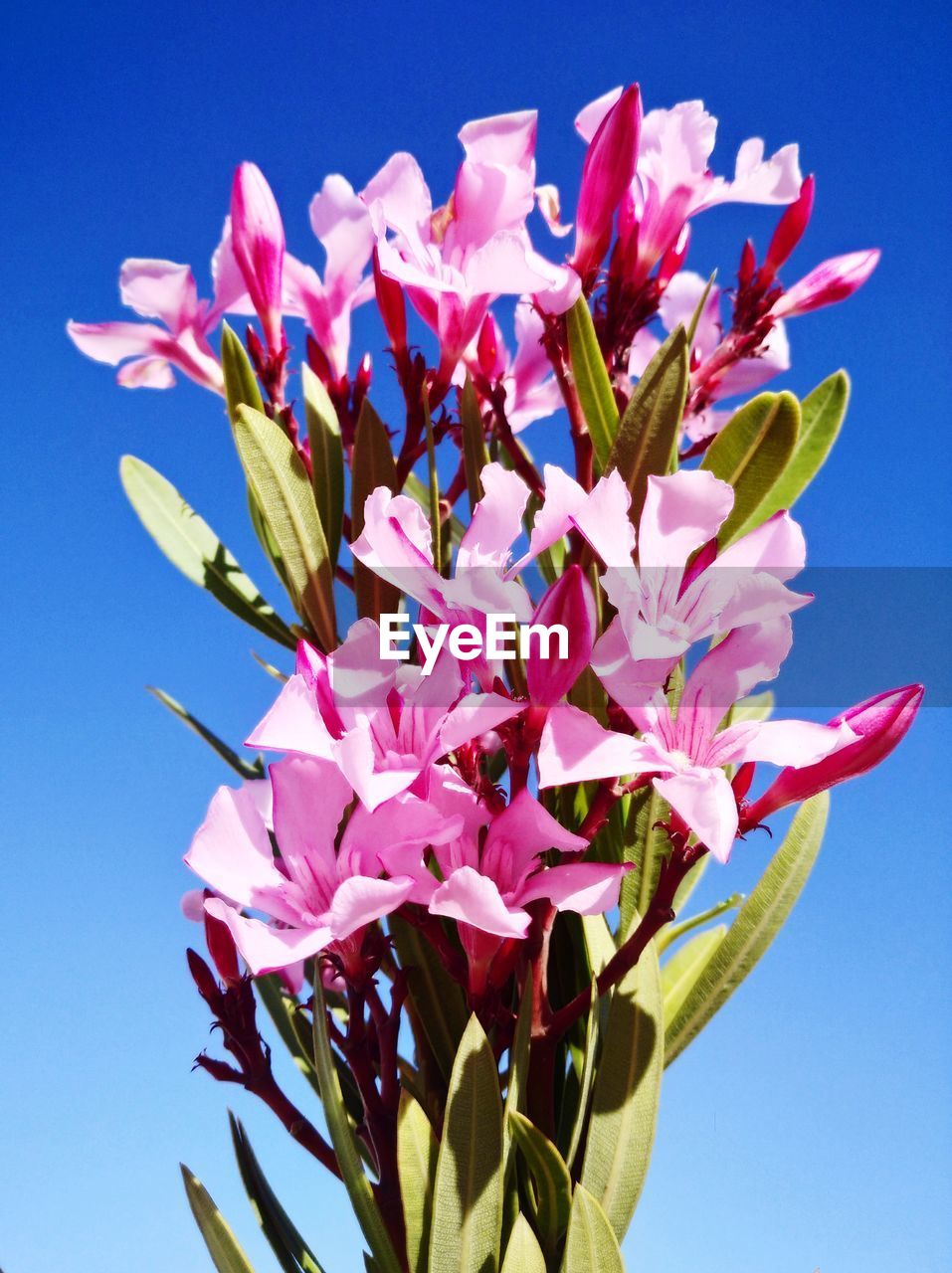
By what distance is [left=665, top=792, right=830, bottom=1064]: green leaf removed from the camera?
3.40 ft

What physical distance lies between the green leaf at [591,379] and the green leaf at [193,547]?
1.33ft

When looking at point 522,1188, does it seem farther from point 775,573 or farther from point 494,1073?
point 775,573

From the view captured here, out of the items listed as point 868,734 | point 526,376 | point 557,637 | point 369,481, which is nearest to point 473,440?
point 369,481

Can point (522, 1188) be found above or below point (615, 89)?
below

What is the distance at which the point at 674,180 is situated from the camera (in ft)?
3.65

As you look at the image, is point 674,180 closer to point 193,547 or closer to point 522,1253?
point 193,547

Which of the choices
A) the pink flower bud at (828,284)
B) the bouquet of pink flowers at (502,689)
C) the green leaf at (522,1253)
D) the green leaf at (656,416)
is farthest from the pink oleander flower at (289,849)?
the pink flower bud at (828,284)

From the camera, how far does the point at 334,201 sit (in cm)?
119

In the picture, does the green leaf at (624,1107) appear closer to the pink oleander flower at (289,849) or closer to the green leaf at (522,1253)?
the green leaf at (522,1253)

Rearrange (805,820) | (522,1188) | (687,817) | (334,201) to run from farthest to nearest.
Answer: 1. (334,201)
2. (805,820)
3. (522,1188)
4. (687,817)

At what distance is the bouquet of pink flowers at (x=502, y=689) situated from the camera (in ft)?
2.56

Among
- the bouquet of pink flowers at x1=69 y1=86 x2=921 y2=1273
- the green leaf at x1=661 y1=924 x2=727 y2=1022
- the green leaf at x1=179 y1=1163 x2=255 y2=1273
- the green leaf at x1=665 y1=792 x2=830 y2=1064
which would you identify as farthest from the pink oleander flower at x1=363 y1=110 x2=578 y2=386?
the green leaf at x1=179 y1=1163 x2=255 y2=1273

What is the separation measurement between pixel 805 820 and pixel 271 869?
505 millimetres

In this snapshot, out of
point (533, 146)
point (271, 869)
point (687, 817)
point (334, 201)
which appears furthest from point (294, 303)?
point (687, 817)
